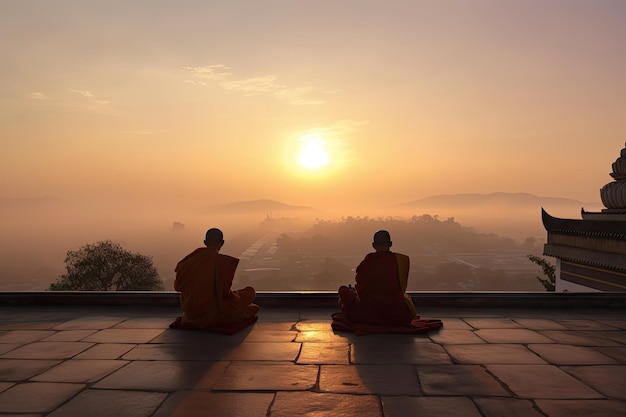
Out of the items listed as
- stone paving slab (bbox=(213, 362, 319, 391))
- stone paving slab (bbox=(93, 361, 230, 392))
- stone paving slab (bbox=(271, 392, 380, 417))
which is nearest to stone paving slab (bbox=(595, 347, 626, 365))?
stone paving slab (bbox=(271, 392, 380, 417))

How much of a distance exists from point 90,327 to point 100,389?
2847 millimetres

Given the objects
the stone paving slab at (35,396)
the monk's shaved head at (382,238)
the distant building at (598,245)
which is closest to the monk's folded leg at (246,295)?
the monk's shaved head at (382,238)

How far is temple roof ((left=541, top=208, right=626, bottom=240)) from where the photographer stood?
14805mm

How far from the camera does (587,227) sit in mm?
16203

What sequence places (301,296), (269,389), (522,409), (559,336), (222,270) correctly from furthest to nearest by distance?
(301,296)
(222,270)
(559,336)
(269,389)
(522,409)

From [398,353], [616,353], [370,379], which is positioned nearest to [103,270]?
[398,353]

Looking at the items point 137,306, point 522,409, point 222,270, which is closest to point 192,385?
point 222,270

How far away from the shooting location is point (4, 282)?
144875 mm

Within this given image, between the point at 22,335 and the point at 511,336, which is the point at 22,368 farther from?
the point at 511,336

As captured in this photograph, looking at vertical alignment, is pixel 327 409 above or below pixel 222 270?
below

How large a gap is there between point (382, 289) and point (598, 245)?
41.4 ft

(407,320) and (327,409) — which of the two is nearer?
(327,409)

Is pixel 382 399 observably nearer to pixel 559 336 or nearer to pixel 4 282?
pixel 559 336

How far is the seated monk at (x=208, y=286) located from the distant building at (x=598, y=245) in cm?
1330
